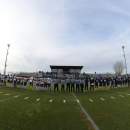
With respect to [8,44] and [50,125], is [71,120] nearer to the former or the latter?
[50,125]

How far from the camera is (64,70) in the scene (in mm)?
46344

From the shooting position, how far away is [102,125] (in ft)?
9.59

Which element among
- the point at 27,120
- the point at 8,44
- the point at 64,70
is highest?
the point at 8,44

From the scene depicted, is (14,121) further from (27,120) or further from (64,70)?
(64,70)

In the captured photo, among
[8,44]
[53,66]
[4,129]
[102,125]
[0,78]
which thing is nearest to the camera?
[4,129]

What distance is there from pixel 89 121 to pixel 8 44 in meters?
41.7

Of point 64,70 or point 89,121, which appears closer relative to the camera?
point 89,121

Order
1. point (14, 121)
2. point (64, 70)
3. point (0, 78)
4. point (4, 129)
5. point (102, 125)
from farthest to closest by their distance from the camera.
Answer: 1. point (64, 70)
2. point (0, 78)
3. point (14, 121)
4. point (102, 125)
5. point (4, 129)

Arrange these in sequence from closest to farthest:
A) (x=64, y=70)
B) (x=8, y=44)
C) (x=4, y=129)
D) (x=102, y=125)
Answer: (x=4, y=129) < (x=102, y=125) < (x=8, y=44) < (x=64, y=70)

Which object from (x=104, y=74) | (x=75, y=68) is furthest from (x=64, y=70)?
(x=104, y=74)

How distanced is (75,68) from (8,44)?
32.5m

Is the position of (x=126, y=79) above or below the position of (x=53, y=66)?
below

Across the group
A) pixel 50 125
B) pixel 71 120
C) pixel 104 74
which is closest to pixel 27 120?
pixel 50 125

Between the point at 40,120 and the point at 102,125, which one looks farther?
the point at 40,120
